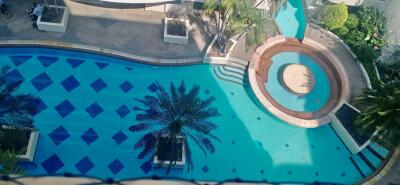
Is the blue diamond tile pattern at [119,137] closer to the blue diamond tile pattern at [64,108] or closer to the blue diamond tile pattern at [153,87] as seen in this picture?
the blue diamond tile pattern at [64,108]

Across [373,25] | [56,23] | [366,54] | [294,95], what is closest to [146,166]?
[294,95]

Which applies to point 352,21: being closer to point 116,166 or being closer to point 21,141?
point 116,166

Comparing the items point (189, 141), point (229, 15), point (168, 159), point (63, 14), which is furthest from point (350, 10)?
point (63, 14)

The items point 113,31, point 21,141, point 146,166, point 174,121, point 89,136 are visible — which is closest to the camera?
point 174,121

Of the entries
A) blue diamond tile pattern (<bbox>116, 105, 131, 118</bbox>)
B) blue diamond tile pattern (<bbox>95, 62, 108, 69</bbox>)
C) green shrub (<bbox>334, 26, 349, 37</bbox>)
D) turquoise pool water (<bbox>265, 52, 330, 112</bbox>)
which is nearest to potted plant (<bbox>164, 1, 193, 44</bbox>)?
blue diamond tile pattern (<bbox>95, 62, 108, 69</bbox>)

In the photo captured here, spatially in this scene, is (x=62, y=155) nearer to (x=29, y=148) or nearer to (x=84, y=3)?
(x=29, y=148)

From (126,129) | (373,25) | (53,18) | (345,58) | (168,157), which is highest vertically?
(373,25)
